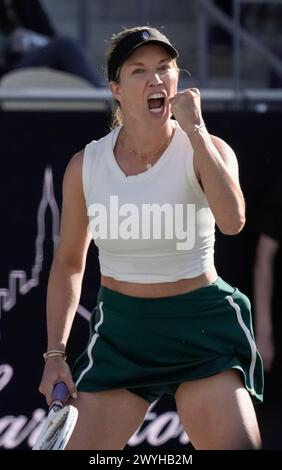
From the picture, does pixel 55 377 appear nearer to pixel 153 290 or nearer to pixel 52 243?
pixel 153 290

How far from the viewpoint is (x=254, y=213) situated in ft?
19.0

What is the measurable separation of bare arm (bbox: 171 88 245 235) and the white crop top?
0.14m

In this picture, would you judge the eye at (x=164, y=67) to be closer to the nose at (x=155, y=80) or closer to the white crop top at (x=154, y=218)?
the nose at (x=155, y=80)

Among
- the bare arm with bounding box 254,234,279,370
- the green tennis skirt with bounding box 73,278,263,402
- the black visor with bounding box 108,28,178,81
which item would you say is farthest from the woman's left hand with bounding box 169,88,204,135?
the bare arm with bounding box 254,234,279,370

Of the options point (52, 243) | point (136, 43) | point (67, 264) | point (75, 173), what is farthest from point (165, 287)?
point (52, 243)

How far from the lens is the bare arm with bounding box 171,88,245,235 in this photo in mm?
3646

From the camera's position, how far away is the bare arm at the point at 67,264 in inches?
157

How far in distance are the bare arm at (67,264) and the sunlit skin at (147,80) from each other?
0.95 ft

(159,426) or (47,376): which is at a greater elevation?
(47,376)

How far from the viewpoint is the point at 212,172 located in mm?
3643

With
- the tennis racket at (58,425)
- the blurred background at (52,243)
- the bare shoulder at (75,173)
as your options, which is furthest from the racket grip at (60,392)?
the blurred background at (52,243)
